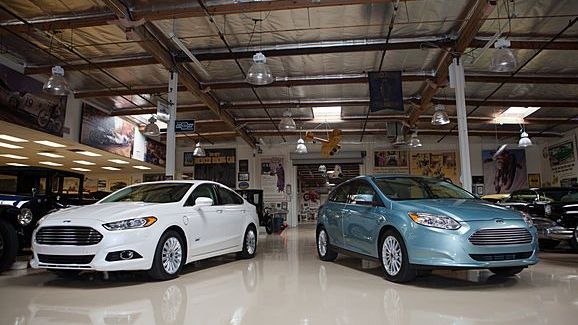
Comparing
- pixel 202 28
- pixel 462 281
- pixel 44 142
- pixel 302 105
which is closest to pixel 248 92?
pixel 302 105

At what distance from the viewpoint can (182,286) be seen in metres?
4.13

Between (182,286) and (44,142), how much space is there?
31.3 feet

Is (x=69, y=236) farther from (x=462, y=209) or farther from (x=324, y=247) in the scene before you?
(x=462, y=209)

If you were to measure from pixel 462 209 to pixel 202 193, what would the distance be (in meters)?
3.41

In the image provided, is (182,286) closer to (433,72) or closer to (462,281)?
(462,281)

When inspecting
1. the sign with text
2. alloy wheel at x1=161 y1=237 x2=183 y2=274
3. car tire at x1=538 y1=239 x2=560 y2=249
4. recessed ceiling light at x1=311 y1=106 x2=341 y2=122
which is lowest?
car tire at x1=538 y1=239 x2=560 y2=249

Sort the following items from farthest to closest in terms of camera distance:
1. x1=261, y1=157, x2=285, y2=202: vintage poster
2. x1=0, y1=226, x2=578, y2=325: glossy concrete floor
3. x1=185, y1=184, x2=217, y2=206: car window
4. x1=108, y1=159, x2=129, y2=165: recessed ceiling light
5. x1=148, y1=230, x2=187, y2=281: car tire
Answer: x1=261, y1=157, x2=285, y2=202: vintage poster
x1=108, y1=159, x2=129, y2=165: recessed ceiling light
x1=185, y1=184, x2=217, y2=206: car window
x1=148, y1=230, x2=187, y2=281: car tire
x1=0, y1=226, x2=578, y2=325: glossy concrete floor

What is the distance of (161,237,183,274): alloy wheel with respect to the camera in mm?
4458

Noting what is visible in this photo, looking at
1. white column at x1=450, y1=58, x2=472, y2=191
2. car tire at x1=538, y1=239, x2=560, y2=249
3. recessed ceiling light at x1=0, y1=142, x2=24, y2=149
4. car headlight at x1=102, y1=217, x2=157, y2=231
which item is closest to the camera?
car headlight at x1=102, y1=217, x2=157, y2=231

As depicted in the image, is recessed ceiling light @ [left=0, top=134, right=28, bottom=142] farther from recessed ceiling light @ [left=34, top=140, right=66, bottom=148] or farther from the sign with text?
the sign with text

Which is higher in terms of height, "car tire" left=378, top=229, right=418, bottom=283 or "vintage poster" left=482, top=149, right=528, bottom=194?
"vintage poster" left=482, top=149, right=528, bottom=194

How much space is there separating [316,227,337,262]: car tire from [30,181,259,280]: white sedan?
1.53m

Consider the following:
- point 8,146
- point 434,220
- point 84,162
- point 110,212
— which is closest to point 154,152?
point 84,162

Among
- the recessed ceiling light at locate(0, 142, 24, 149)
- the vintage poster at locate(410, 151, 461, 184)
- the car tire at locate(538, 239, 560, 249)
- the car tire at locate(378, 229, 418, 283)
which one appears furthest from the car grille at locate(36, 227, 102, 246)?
the vintage poster at locate(410, 151, 461, 184)
